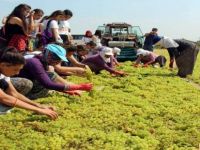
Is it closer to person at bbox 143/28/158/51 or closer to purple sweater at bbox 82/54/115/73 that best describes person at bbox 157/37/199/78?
purple sweater at bbox 82/54/115/73

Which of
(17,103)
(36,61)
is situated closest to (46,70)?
(36,61)

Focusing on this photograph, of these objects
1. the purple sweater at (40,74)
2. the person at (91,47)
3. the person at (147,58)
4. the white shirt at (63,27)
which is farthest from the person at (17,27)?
the person at (147,58)

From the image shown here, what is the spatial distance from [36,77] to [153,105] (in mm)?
2681

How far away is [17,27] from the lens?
29.5 feet

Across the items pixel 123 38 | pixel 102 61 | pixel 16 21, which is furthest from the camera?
pixel 123 38

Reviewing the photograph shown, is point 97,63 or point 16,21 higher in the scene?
point 16,21

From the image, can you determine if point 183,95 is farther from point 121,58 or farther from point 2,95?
point 121,58

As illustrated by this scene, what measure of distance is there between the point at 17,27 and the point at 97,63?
13.0 ft

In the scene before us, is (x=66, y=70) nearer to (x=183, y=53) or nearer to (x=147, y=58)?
(x=183, y=53)

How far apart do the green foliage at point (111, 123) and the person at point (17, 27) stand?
1.28m

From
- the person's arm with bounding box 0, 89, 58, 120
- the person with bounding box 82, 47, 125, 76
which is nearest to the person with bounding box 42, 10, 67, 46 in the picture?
the person with bounding box 82, 47, 125, 76

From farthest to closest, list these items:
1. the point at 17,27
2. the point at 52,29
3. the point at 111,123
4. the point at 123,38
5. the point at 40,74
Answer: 1. the point at 123,38
2. the point at 52,29
3. the point at 17,27
4. the point at 40,74
5. the point at 111,123

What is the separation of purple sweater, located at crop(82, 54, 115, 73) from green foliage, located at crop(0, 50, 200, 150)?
5.76 feet

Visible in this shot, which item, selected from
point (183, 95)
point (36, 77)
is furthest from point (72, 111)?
point (183, 95)
